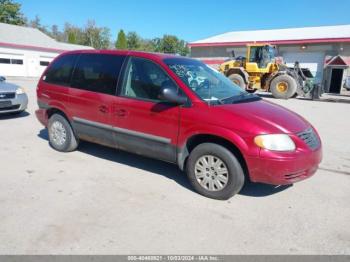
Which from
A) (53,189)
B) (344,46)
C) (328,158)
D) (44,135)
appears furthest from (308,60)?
(53,189)

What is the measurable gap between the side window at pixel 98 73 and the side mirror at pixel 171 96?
1.08m

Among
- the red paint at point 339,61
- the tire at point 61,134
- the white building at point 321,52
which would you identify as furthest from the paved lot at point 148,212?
the red paint at point 339,61

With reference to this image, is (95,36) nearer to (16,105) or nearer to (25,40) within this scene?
(25,40)

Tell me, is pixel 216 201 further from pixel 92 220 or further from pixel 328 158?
pixel 328 158

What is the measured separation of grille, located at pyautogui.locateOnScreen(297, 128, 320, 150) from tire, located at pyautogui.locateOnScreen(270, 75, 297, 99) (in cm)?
1314

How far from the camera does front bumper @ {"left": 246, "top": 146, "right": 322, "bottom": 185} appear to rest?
3.46 metres

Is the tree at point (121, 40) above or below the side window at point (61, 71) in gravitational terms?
above

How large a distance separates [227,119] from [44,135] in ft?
15.8

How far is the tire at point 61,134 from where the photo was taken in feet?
17.7

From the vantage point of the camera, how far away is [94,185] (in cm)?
418

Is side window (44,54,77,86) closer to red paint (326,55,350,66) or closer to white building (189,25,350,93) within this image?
white building (189,25,350,93)

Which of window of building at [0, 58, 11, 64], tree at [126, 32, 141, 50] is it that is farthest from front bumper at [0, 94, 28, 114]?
tree at [126, 32, 141, 50]

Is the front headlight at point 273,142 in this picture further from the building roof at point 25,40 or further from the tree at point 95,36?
the tree at point 95,36

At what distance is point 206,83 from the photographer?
14.4ft
